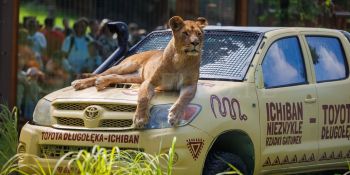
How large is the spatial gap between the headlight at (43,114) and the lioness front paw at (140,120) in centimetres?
98

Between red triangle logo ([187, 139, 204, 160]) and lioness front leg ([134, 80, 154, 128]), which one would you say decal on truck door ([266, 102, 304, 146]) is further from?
lioness front leg ([134, 80, 154, 128])

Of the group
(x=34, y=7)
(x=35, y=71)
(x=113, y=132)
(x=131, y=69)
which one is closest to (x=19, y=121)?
(x=35, y=71)

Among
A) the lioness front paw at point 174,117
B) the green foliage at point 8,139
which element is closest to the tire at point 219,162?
the lioness front paw at point 174,117

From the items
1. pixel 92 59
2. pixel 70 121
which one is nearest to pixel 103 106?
pixel 70 121

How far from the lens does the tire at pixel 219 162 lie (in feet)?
29.5

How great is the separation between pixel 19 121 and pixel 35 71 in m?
1.89

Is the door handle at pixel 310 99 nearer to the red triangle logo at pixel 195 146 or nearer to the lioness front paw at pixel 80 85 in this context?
the red triangle logo at pixel 195 146

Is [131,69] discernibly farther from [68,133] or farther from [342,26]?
[342,26]

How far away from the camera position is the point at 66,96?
941 centimetres

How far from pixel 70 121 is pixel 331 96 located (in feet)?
9.02

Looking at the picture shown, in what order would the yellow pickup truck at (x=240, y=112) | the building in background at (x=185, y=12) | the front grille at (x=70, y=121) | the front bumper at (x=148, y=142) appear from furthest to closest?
the building in background at (x=185, y=12) → the front grille at (x=70, y=121) → the yellow pickup truck at (x=240, y=112) → the front bumper at (x=148, y=142)

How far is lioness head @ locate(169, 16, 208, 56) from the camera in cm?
898

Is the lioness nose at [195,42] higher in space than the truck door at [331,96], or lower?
higher

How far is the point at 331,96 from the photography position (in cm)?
1042
